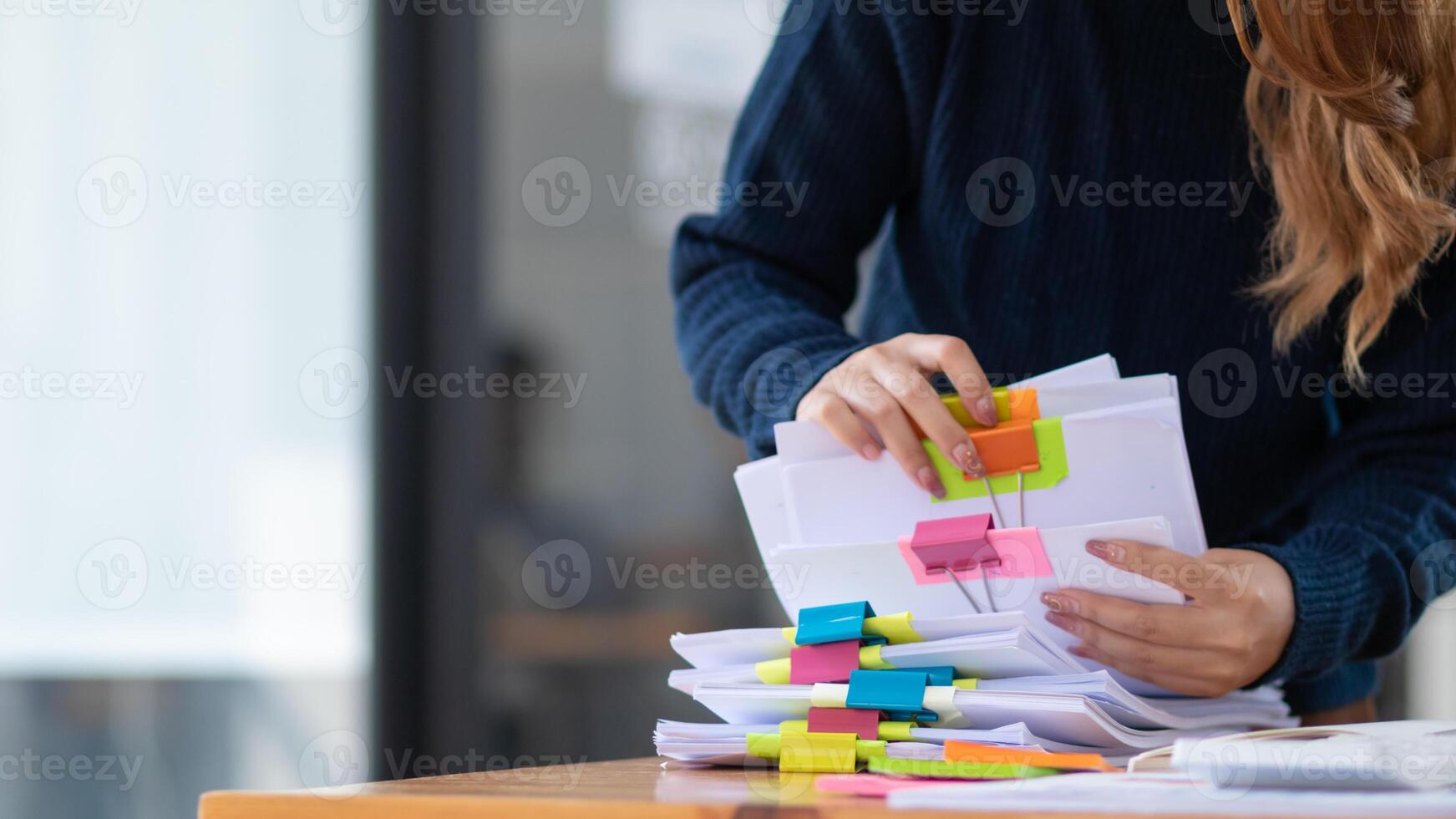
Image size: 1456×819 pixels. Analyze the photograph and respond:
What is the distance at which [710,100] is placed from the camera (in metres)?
2.46

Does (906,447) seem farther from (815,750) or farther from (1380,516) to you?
(1380,516)

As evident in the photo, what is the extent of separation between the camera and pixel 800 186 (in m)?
0.97

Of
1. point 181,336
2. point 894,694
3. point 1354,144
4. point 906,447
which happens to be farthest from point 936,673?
point 181,336

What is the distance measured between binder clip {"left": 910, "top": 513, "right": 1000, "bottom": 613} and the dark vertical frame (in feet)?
5.43

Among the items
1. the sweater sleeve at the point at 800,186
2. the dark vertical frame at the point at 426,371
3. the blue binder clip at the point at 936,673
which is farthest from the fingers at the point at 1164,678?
the dark vertical frame at the point at 426,371

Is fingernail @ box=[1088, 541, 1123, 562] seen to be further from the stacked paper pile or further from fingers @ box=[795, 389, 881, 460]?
fingers @ box=[795, 389, 881, 460]

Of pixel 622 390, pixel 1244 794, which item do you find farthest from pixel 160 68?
pixel 1244 794

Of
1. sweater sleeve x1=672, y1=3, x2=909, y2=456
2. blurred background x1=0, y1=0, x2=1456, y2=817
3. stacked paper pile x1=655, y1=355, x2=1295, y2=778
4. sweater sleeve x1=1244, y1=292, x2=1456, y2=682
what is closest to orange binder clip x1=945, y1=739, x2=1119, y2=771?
stacked paper pile x1=655, y1=355, x2=1295, y2=778

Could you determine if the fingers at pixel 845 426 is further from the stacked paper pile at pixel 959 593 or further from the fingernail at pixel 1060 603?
the fingernail at pixel 1060 603

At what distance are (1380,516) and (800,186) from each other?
0.49 metres

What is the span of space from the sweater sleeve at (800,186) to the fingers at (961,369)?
202 millimetres

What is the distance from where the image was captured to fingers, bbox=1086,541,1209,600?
0.63 metres

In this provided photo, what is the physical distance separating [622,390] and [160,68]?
986 millimetres

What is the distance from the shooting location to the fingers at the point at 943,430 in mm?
667
